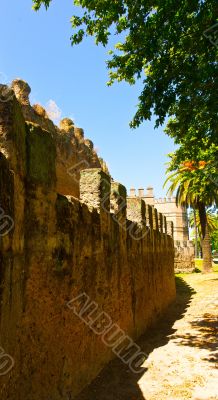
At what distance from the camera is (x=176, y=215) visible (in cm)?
5516

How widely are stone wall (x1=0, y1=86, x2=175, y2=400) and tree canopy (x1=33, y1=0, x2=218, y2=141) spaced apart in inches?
74.8

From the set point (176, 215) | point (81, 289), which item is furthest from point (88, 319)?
Result: point (176, 215)

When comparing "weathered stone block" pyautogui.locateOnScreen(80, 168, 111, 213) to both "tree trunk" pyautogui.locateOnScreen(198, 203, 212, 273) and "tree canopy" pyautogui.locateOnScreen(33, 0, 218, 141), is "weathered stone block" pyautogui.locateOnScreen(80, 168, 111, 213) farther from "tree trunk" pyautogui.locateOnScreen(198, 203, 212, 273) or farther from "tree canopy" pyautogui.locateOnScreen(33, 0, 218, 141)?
"tree trunk" pyautogui.locateOnScreen(198, 203, 212, 273)

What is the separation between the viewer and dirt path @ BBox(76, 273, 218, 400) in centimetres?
395

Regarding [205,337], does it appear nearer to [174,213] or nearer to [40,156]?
[40,156]

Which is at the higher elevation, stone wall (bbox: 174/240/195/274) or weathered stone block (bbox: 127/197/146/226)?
weathered stone block (bbox: 127/197/146/226)

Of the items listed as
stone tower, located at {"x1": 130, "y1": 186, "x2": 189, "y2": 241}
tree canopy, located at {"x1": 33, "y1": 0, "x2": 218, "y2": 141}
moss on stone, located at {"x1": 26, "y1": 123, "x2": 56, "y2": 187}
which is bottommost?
moss on stone, located at {"x1": 26, "y1": 123, "x2": 56, "y2": 187}

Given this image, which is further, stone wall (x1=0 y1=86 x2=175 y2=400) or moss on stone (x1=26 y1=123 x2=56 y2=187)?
moss on stone (x1=26 y1=123 x2=56 y2=187)

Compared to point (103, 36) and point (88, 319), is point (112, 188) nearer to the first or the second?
point (88, 319)

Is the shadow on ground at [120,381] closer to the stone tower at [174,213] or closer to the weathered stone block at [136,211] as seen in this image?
the weathered stone block at [136,211]

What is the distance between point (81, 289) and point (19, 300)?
4.58 feet

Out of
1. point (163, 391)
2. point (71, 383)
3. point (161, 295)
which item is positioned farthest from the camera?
point (161, 295)

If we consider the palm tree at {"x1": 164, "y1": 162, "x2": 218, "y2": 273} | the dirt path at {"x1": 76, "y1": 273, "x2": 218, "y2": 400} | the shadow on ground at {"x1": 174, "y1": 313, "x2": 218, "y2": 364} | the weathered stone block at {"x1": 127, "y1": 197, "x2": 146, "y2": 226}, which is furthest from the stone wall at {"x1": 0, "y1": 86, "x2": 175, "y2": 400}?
the palm tree at {"x1": 164, "y1": 162, "x2": 218, "y2": 273}

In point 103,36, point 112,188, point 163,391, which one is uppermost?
point 103,36
